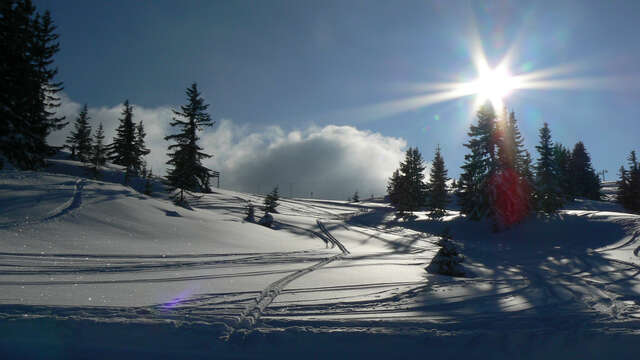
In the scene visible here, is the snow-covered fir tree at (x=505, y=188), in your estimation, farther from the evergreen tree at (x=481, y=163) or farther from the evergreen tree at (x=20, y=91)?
the evergreen tree at (x=20, y=91)

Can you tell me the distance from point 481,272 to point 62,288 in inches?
499

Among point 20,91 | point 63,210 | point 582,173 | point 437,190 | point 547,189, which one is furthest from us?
point 582,173

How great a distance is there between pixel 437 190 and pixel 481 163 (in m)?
13.8

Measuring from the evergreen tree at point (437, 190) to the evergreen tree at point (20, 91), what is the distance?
131ft

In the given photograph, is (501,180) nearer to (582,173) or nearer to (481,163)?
(481,163)

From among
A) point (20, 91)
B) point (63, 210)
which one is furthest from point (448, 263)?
point (20, 91)

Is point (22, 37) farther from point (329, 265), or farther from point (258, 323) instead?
point (258, 323)

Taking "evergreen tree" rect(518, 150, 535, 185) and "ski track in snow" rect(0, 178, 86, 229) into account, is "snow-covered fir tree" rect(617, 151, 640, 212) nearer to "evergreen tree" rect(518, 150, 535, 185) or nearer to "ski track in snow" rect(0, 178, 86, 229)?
"evergreen tree" rect(518, 150, 535, 185)

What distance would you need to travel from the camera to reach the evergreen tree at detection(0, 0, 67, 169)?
21438 mm

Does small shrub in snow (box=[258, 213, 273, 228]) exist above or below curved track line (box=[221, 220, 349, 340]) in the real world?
below

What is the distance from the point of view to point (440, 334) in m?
4.44

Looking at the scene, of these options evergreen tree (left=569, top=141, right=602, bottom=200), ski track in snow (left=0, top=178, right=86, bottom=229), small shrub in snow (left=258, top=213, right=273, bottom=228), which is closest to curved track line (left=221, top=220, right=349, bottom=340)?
ski track in snow (left=0, top=178, right=86, bottom=229)

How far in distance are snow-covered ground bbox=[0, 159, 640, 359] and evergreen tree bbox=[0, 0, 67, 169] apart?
11.0 metres

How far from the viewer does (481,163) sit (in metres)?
31.4
